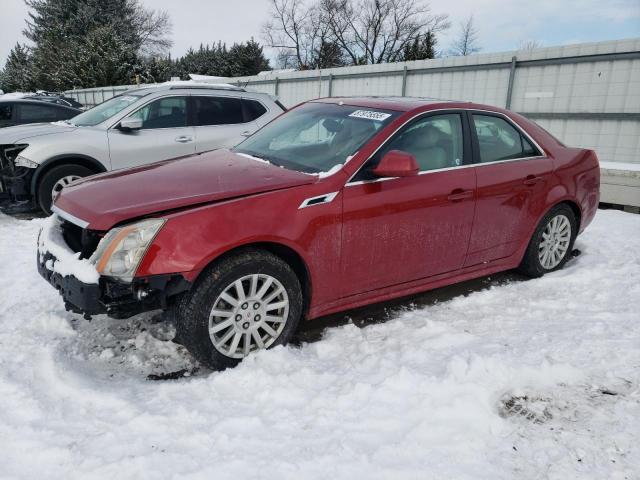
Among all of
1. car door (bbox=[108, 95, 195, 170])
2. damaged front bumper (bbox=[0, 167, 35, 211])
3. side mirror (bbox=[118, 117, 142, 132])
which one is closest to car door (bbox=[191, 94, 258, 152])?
car door (bbox=[108, 95, 195, 170])

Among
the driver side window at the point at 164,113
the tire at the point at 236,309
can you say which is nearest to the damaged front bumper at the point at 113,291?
the tire at the point at 236,309

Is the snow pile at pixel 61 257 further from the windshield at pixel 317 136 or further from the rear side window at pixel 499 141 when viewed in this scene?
the rear side window at pixel 499 141

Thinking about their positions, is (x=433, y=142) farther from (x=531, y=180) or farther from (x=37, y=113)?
(x=37, y=113)

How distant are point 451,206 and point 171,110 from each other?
4878 millimetres

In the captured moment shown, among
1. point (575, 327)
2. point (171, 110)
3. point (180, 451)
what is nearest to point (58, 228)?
point (180, 451)

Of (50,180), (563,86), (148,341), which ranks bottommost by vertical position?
(148,341)

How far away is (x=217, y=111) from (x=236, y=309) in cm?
511

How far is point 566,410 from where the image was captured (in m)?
2.67

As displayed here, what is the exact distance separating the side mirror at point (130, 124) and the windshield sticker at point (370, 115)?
A: 3.86 metres

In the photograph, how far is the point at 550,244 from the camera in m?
4.71

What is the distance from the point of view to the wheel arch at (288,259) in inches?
113

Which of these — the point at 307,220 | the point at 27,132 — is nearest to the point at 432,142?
the point at 307,220

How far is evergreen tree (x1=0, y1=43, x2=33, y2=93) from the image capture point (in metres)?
40.5

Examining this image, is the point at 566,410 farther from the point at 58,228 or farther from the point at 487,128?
the point at 58,228
